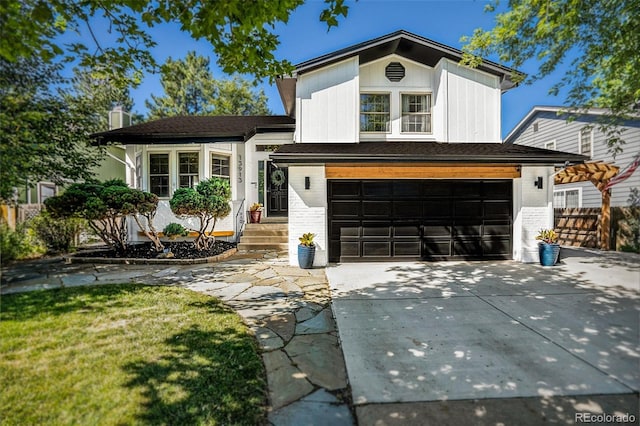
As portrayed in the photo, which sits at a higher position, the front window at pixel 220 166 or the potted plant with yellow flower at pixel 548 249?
the front window at pixel 220 166

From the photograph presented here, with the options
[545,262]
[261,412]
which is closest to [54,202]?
[261,412]

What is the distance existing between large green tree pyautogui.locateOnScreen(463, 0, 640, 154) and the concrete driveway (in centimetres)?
298

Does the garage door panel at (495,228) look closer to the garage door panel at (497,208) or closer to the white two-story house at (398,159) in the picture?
the white two-story house at (398,159)

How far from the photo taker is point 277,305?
4281 millimetres

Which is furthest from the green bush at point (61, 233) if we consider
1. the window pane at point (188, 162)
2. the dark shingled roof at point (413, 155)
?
the dark shingled roof at point (413, 155)

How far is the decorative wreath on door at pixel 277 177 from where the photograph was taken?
1045cm

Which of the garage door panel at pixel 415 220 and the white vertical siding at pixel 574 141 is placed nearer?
the garage door panel at pixel 415 220

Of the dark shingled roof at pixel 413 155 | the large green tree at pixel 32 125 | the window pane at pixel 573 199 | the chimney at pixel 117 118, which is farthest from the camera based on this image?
the window pane at pixel 573 199

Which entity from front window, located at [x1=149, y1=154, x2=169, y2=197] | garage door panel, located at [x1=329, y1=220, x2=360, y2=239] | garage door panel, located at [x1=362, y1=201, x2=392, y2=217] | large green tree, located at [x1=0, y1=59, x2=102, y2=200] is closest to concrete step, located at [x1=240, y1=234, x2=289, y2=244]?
garage door panel, located at [x1=329, y1=220, x2=360, y2=239]

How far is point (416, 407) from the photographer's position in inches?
84.6

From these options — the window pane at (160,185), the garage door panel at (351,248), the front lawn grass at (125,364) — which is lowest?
the front lawn grass at (125,364)

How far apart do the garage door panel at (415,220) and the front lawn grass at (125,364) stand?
13.3 feet

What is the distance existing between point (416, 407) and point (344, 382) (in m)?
0.61

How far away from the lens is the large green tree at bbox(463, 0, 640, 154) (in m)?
3.92
